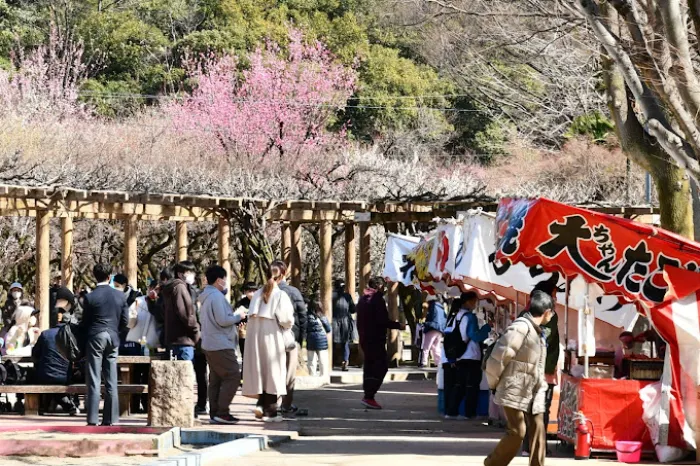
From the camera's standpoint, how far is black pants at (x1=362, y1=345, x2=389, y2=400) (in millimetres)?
16719

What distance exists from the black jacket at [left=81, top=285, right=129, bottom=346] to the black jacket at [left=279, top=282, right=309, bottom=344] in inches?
98.7

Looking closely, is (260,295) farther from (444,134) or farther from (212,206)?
(444,134)

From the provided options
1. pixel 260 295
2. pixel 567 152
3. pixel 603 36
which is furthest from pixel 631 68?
pixel 567 152

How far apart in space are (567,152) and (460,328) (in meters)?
25.1

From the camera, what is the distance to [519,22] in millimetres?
20344

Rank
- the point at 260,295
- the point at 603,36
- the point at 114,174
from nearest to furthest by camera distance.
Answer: the point at 603,36 < the point at 260,295 < the point at 114,174

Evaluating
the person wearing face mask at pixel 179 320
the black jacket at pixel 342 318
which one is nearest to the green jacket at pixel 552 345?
the person wearing face mask at pixel 179 320

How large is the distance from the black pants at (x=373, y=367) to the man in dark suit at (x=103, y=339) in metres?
4.46

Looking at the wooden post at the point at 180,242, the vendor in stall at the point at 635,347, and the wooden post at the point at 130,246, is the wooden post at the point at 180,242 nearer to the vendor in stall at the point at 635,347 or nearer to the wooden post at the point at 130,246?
the wooden post at the point at 130,246

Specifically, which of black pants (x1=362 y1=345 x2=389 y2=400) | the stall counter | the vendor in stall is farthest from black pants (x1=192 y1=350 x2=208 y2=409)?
the stall counter

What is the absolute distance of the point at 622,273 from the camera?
37.6 ft

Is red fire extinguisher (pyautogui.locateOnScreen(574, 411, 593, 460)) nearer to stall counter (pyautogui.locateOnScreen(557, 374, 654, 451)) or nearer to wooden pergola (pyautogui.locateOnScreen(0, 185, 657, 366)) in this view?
stall counter (pyautogui.locateOnScreen(557, 374, 654, 451))

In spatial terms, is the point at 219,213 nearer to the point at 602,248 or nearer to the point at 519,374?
the point at 602,248

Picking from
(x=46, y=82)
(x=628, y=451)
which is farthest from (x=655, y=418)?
(x=46, y=82)
